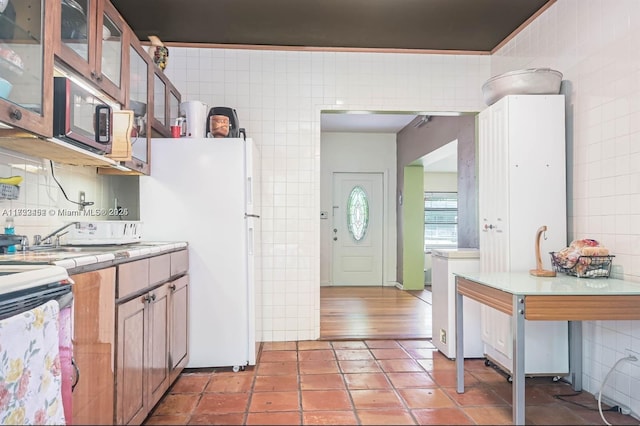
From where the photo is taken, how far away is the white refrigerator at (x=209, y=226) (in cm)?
287

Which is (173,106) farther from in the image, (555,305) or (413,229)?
(413,229)

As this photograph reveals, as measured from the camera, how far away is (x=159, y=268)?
227 cm

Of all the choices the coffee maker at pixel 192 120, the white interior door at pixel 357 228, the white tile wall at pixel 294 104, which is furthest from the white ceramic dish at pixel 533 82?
the white interior door at pixel 357 228

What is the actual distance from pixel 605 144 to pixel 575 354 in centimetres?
127

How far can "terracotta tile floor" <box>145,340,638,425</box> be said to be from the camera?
86.7 inches

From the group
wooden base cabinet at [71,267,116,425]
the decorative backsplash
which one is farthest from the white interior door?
wooden base cabinet at [71,267,116,425]

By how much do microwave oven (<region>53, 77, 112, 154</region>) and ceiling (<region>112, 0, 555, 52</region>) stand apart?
51.2 inches

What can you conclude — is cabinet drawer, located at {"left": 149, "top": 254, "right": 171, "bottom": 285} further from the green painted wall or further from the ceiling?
the green painted wall

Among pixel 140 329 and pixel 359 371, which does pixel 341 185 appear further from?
pixel 140 329

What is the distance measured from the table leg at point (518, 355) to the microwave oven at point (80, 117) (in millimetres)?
2049

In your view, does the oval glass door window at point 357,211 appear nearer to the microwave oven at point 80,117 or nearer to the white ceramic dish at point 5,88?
the microwave oven at point 80,117

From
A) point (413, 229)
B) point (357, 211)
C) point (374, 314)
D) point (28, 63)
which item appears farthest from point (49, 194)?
point (357, 211)

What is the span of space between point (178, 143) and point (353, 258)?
470 cm

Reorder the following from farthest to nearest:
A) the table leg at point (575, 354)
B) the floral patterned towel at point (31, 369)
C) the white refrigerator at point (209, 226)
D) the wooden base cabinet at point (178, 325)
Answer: the white refrigerator at point (209, 226) < the table leg at point (575, 354) < the wooden base cabinet at point (178, 325) < the floral patterned towel at point (31, 369)
